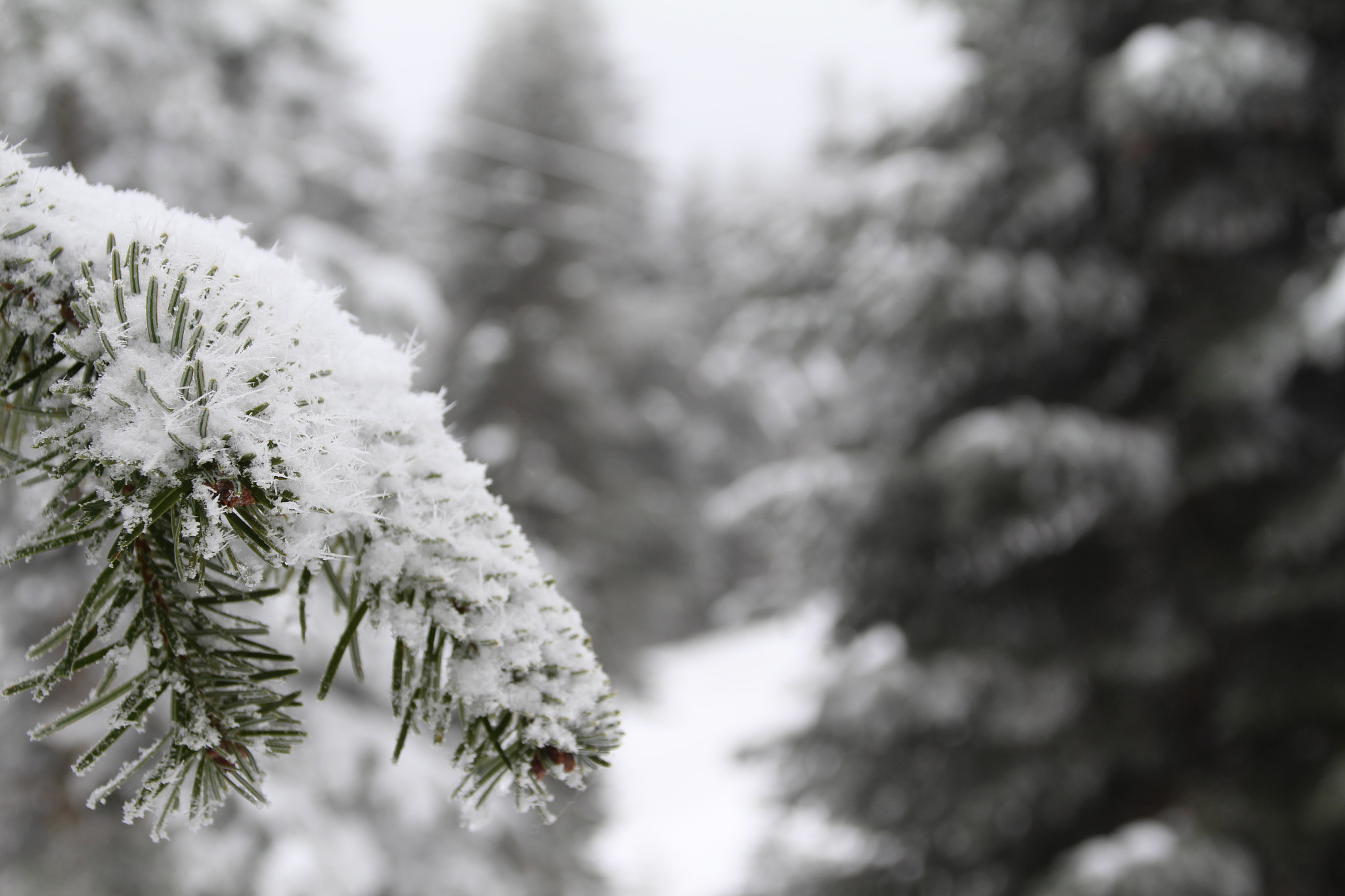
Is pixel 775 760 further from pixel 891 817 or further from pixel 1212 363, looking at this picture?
pixel 1212 363

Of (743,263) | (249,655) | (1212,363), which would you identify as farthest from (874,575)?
(249,655)

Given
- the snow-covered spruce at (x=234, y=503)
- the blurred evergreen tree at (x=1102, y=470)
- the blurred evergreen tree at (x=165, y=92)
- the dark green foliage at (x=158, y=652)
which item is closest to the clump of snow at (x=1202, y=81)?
the blurred evergreen tree at (x=1102, y=470)

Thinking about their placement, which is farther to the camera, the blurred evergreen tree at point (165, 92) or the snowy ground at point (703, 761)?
the snowy ground at point (703, 761)

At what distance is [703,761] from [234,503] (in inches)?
602

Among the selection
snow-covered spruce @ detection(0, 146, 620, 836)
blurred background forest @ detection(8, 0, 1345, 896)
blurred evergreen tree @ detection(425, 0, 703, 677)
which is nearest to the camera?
snow-covered spruce @ detection(0, 146, 620, 836)

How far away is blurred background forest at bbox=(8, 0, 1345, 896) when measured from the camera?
11.3 feet

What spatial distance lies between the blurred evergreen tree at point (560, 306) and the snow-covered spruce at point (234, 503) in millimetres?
9995

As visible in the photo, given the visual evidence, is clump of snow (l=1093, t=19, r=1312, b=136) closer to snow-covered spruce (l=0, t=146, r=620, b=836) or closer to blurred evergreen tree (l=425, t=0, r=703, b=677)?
snow-covered spruce (l=0, t=146, r=620, b=836)

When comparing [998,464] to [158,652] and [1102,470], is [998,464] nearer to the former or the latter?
[1102,470]

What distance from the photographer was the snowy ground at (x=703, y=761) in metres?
5.42

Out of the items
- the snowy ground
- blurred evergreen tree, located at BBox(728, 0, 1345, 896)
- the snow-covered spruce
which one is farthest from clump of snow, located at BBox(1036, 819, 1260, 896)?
the snow-covered spruce

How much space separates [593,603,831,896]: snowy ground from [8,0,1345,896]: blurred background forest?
25 cm

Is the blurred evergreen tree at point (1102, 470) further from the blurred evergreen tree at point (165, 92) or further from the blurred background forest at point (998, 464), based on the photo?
the blurred evergreen tree at point (165, 92)

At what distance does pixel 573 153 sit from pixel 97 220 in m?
12.4
